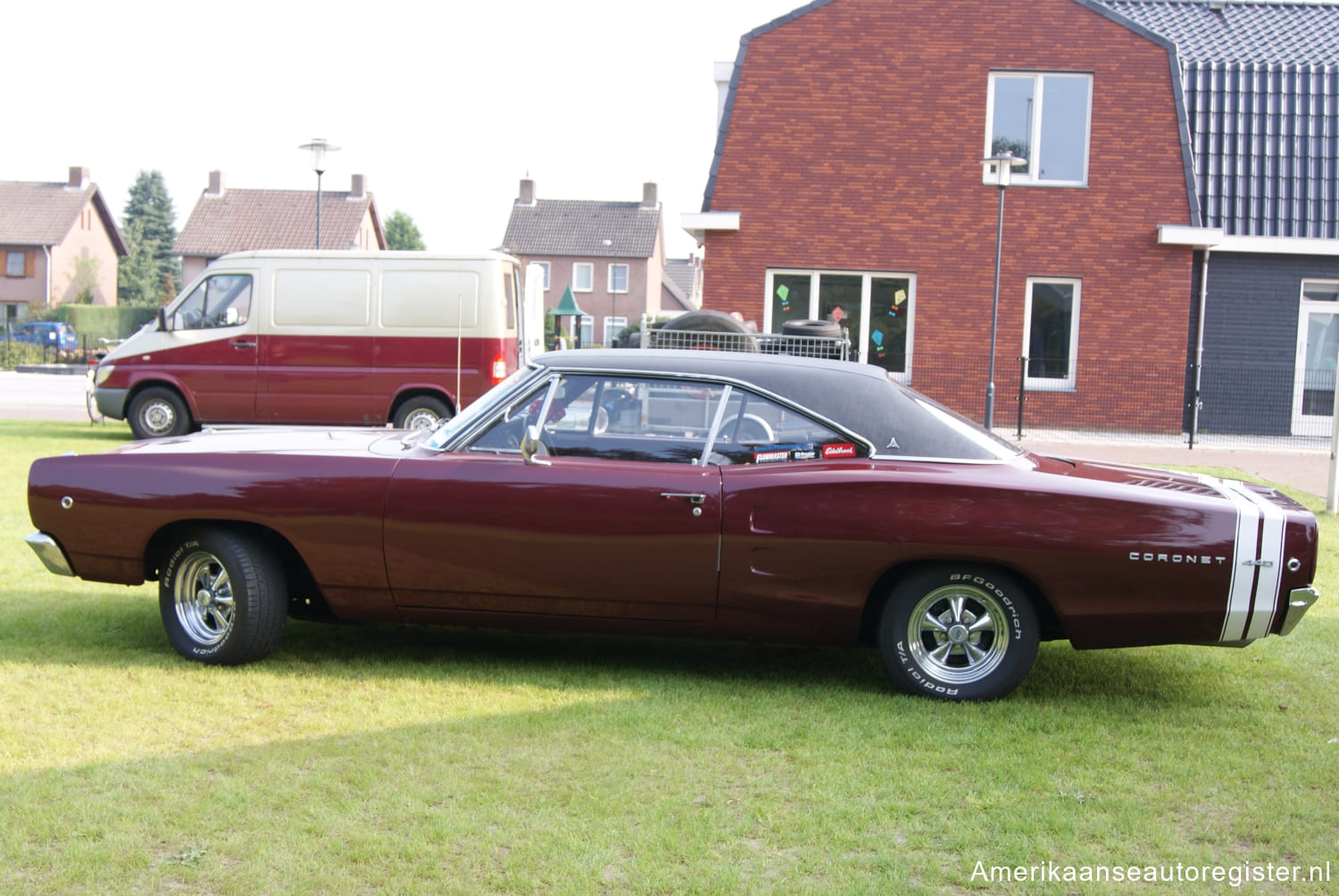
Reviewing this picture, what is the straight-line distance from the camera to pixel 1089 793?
13.8ft

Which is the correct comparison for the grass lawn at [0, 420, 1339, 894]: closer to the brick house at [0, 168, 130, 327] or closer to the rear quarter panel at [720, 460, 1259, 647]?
the rear quarter panel at [720, 460, 1259, 647]

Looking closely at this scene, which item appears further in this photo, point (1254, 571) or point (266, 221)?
point (266, 221)

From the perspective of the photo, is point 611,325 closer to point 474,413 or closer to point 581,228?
point 581,228

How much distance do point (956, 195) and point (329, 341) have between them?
1109 cm

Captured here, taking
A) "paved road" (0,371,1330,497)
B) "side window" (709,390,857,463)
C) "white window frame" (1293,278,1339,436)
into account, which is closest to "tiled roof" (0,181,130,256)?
"paved road" (0,371,1330,497)

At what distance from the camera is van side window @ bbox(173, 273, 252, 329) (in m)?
14.9

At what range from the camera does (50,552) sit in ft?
18.5

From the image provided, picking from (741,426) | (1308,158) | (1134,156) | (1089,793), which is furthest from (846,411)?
(1308,158)

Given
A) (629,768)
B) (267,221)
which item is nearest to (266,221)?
(267,221)

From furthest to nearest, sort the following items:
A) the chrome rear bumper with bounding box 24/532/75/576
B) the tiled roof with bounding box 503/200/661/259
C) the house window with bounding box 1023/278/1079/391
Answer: the tiled roof with bounding box 503/200/661/259, the house window with bounding box 1023/278/1079/391, the chrome rear bumper with bounding box 24/532/75/576

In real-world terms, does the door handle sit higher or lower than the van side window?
lower

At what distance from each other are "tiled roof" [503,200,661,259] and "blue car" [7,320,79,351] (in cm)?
2517

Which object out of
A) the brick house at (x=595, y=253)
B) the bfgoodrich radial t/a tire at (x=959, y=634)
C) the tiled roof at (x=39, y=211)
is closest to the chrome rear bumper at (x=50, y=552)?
the bfgoodrich radial t/a tire at (x=959, y=634)

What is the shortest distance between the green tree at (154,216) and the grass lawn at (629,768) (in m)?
A: 89.8
